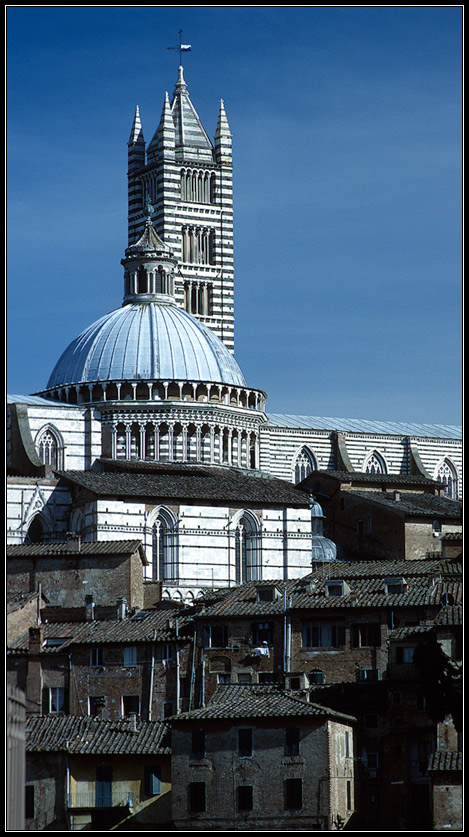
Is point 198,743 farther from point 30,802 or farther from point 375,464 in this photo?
point 375,464

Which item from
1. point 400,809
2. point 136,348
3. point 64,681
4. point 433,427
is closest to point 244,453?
point 136,348

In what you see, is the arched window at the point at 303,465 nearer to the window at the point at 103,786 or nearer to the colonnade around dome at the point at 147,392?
the colonnade around dome at the point at 147,392

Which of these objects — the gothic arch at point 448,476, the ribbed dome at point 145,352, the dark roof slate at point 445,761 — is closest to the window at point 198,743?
the dark roof slate at point 445,761

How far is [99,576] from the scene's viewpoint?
167 feet

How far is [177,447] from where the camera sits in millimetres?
66000

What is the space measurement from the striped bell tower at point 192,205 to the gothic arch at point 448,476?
11.9m

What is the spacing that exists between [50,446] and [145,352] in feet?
18.9

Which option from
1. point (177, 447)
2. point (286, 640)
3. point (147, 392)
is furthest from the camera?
point (147, 392)

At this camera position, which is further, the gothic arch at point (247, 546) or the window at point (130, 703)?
the gothic arch at point (247, 546)

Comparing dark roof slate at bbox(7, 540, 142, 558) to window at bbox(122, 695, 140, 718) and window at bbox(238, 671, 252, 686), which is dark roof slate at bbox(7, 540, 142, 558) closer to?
window at bbox(122, 695, 140, 718)

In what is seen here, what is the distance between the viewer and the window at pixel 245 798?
3641 cm

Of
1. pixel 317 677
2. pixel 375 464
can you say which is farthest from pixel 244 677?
pixel 375 464

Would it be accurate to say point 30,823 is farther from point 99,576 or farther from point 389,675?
point 99,576

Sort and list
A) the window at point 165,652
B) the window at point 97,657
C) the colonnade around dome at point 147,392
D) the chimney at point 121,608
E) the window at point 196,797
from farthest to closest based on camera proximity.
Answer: the colonnade around dome at point 147,392, the chimney at point 121,608, the window at point 97,657, the window at point 165,652, the window at point 196,797
